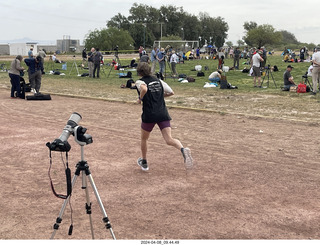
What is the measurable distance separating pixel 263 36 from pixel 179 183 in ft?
299

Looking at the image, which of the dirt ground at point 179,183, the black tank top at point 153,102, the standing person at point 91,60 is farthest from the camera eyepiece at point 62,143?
the standing person at point 91,60

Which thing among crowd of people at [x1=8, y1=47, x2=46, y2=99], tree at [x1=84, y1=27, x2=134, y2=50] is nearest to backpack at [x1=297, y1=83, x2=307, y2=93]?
crowd of people at [x1=8, y1=47, x2=46, y2=99]

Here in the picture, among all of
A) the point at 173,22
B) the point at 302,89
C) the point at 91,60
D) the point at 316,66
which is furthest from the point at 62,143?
the point at 173,22

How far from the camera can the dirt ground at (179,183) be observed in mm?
5180

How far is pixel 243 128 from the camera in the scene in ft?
37.1

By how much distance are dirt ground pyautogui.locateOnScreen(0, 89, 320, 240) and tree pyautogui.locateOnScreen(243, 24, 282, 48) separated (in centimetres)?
8509

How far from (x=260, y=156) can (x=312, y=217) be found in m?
3.11

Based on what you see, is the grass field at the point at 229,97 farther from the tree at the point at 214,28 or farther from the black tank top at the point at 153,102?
the tree at the point at 214,28

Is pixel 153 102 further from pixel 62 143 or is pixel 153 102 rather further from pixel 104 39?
pixel 104 39

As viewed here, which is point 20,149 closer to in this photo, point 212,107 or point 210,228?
point 210,228

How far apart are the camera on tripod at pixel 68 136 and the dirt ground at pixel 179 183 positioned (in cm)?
150

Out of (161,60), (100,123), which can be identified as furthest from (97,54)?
(100,123)

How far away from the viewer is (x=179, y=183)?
689 centimetres

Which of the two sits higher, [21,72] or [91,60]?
[91,60]
